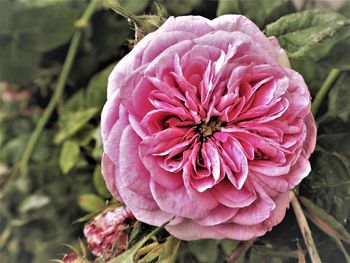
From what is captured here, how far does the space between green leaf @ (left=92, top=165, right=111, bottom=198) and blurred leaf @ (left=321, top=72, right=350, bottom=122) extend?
0.45 ft

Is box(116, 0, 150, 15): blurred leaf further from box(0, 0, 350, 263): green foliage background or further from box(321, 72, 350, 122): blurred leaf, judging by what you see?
box(321, 72, 350, 122): blurred leaf

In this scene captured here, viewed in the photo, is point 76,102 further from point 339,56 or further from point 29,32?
point 339,56

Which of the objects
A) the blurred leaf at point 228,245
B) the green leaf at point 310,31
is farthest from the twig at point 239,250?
the green leaf at point 310,31

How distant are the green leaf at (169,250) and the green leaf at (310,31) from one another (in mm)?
123

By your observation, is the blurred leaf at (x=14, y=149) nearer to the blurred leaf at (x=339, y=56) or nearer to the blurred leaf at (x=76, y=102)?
the blurred leaf at (x=76, y=102)

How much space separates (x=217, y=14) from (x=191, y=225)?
12 centimetres

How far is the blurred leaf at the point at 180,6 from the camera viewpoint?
314mm

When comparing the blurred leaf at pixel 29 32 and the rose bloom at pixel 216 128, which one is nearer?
the rose bloom at pixel 216 128

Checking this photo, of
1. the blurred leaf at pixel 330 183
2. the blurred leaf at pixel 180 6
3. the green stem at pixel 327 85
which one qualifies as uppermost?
the blurred leaf at pixel 180 6

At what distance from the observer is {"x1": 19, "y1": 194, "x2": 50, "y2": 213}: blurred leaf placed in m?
0.40

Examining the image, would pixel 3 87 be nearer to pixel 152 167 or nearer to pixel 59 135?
pixel 59 135

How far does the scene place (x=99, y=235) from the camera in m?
0.33

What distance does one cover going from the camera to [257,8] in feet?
1.03

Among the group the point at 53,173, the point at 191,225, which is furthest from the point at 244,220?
the point at 53,173
